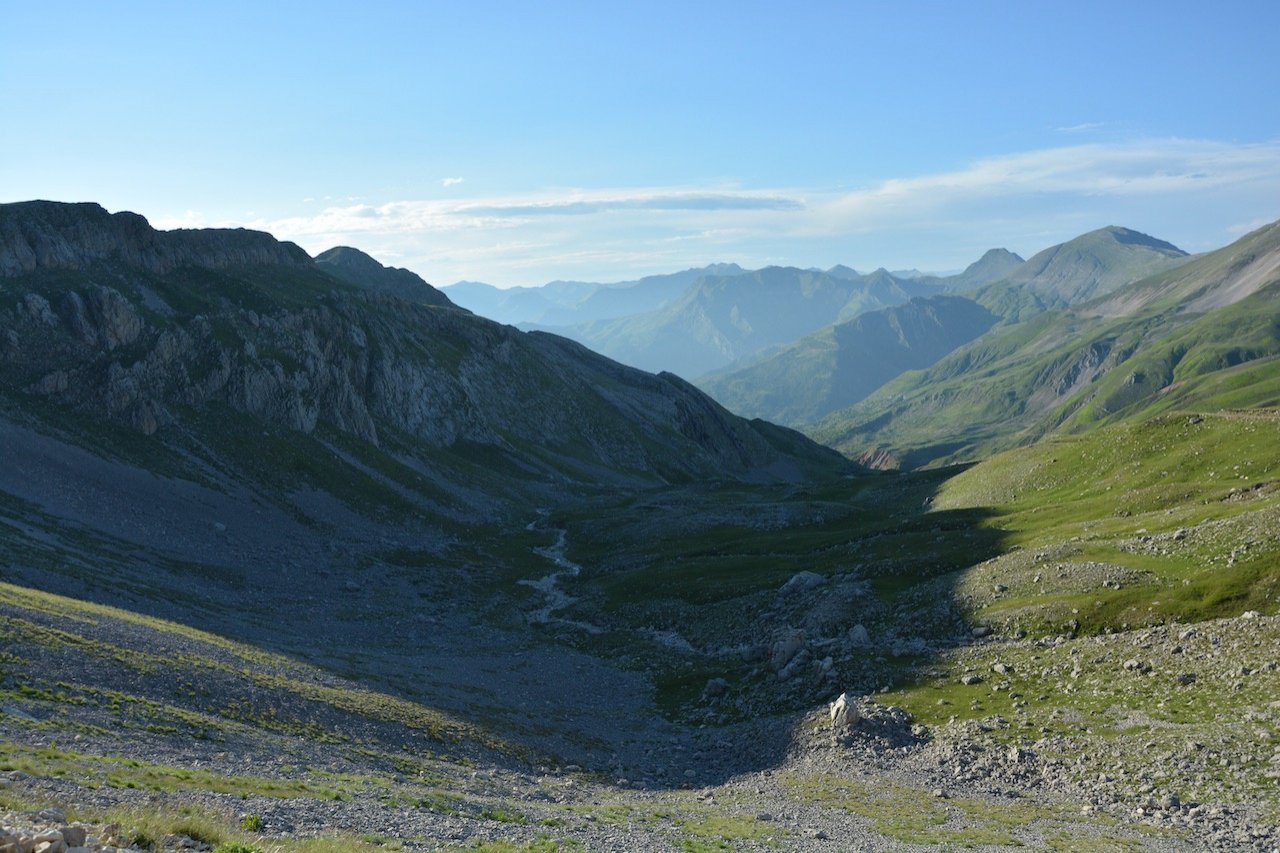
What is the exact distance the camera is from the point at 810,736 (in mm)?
52562

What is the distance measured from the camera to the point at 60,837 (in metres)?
17.0

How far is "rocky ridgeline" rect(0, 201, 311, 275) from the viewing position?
144125 millimetres

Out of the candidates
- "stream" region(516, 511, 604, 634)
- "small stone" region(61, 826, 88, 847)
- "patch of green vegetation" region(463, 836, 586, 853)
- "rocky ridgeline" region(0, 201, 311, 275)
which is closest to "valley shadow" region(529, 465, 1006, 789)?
"stream" region(516, 511, 604, 634)

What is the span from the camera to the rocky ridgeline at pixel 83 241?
144125mm

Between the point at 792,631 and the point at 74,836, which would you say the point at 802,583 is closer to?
the point at 792,631

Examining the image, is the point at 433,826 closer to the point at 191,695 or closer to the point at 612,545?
the point at 191,695

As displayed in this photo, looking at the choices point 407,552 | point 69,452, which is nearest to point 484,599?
point 407,552

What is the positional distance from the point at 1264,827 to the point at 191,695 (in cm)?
4654

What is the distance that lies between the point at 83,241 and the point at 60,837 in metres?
166

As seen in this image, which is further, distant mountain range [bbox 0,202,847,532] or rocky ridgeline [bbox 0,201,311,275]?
rocky ridgeline [bbox 0,201,311,275]

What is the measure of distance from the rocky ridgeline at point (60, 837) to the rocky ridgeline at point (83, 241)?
14784cm

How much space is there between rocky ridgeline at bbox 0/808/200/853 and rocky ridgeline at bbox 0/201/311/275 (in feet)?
485

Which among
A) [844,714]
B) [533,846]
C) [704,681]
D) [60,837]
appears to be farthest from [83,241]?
[60,837]

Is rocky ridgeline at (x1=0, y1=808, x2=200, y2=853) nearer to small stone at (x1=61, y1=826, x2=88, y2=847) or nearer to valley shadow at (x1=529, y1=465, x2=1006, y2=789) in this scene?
small stone at (x1=61, y1=826, x2=88, y2=847)
